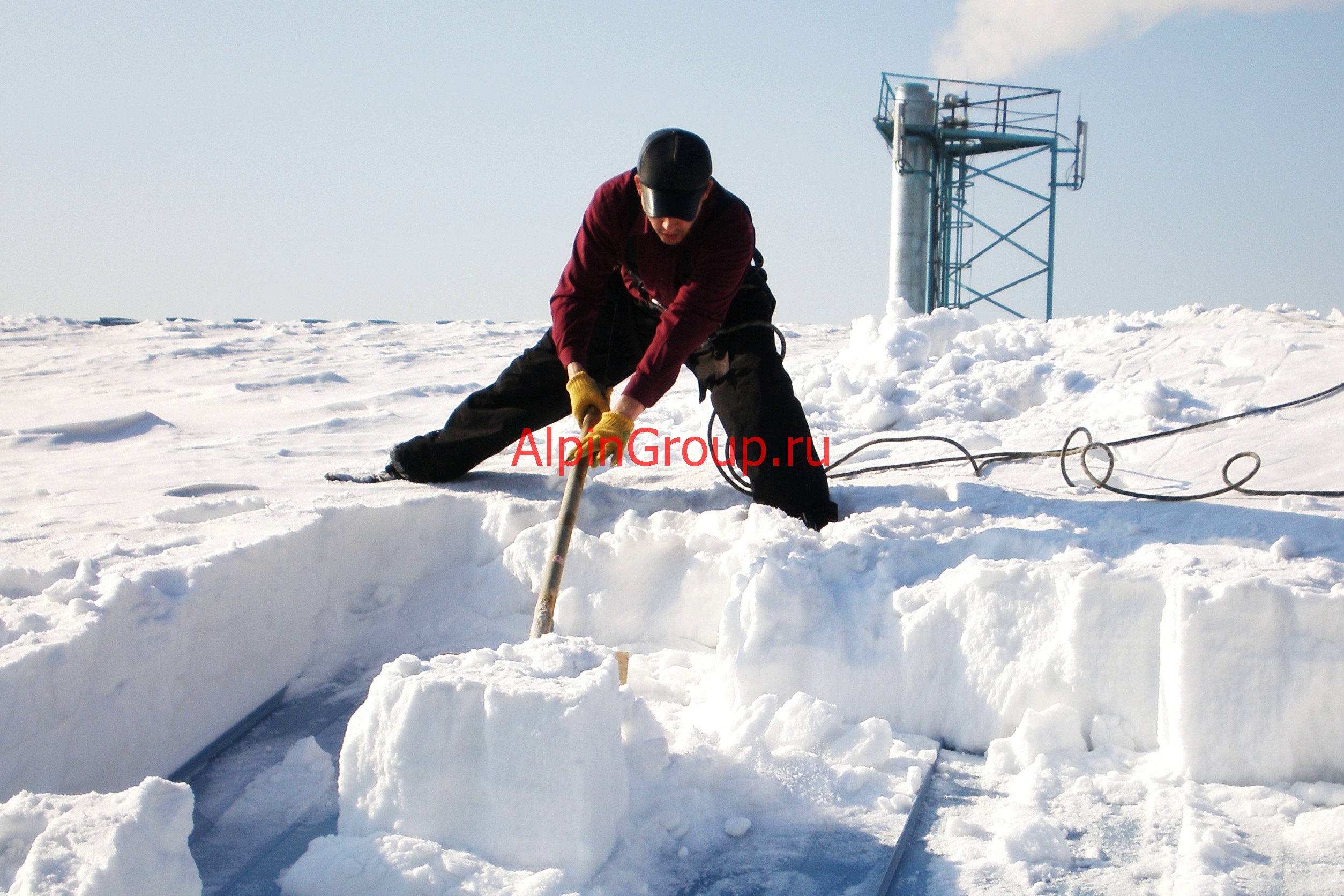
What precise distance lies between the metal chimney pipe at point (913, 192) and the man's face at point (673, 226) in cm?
744

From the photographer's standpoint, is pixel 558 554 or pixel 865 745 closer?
pixel 865 745

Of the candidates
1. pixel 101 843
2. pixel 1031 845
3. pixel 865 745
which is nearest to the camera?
pixel 101 843

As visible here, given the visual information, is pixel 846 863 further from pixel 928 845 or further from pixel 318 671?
pixel 318 671

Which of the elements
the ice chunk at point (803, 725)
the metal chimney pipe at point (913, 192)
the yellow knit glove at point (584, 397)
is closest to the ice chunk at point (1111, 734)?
the ice chunk at point (803, 725)

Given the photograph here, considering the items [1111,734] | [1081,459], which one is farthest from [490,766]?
[1081,459]

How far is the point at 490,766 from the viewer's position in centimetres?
163

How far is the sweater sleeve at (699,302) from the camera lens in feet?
8.93

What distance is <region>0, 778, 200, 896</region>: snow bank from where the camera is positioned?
1275 mm

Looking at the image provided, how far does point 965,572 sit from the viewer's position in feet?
7.45

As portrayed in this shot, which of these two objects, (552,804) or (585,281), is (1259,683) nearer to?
(552,804)

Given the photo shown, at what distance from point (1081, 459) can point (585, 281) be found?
5.80 ft

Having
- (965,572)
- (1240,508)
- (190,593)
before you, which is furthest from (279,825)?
(1240,508)

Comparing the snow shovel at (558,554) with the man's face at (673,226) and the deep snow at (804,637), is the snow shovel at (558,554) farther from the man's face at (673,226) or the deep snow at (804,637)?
the man's face at (673,226)

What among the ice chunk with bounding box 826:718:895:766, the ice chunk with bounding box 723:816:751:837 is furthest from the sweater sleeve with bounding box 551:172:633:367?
the ice chunk with bounding box 723:816:751:837
